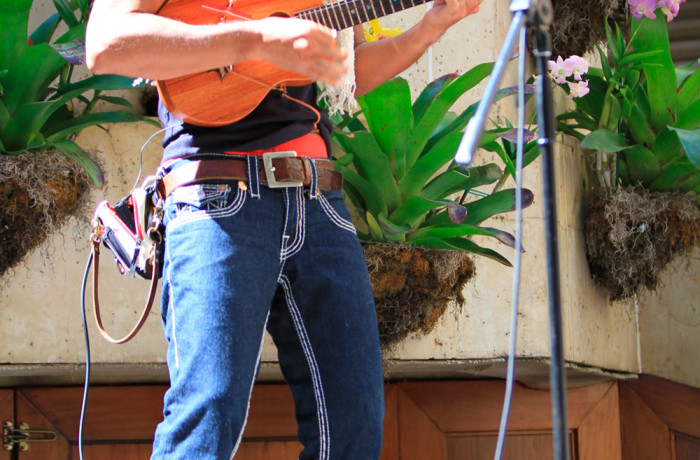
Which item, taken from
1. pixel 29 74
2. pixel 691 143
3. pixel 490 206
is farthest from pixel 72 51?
pixel 691 143

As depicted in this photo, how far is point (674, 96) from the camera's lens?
2539 millimetres

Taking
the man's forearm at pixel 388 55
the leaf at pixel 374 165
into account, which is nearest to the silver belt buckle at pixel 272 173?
the man's forearm at pixel 388 55

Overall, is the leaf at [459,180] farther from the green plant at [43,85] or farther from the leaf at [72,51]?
the leaf at [72,51]

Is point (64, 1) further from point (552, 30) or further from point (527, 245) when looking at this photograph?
point (552, 30)

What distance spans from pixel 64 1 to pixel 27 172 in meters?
0.42

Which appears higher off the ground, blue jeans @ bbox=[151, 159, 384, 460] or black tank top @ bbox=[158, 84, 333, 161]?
black tank top @ bbox=[158, 84, 333, 161]

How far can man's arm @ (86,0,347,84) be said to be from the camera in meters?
1.18

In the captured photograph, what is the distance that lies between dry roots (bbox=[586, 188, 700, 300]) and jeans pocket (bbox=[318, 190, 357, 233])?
1.36 metres

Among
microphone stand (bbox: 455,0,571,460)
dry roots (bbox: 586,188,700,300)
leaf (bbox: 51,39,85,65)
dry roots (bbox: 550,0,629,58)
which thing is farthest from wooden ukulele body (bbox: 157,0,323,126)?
dry roots (bbox: 550,0,629,58)

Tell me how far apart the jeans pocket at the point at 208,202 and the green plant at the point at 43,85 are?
70 centimetres

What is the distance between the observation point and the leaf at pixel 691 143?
2.29 meters

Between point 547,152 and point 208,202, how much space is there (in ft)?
1.76

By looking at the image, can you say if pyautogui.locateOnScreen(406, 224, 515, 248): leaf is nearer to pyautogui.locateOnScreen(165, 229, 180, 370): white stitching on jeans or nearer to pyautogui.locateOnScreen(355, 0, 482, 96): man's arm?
pyautogui.locateOnScreen(355, 0, 482, 96): man's arm

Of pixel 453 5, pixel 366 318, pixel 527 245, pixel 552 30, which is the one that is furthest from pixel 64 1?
pixel 552 30
